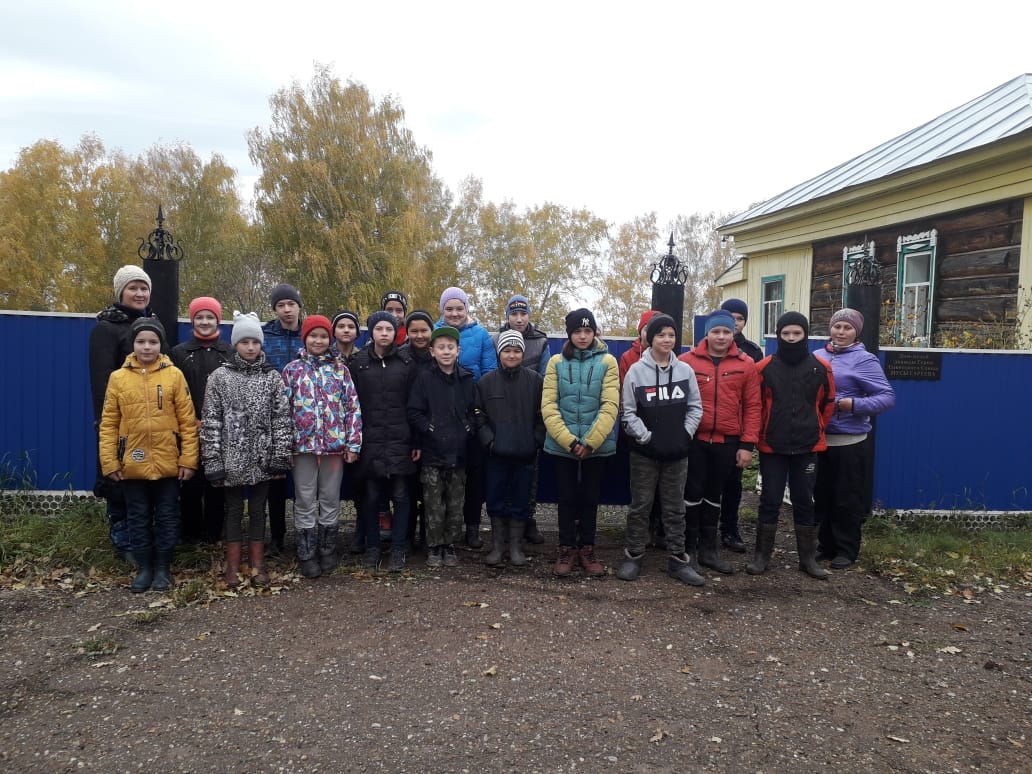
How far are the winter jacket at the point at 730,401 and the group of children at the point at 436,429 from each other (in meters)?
0.01

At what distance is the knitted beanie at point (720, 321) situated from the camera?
5.18 meters

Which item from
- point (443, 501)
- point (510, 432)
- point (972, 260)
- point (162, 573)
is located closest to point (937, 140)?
point (972, 260)

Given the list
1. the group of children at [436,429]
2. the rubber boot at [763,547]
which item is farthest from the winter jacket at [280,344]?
the rubber boot at [763,547]

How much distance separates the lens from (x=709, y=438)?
17.2 ft

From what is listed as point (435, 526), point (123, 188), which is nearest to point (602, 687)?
point (435, 526)

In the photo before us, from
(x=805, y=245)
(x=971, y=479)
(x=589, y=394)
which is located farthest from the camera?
(x=805, y=245)

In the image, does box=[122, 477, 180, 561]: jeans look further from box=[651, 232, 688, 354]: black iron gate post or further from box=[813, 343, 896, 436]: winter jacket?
box=[813, 343, 896, 436]: winter jacket

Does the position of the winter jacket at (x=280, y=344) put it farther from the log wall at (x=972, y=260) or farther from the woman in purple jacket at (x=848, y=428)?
the log wall at (x=972, y=260)

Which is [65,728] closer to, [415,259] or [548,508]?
[548,508]

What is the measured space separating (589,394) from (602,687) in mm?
2153

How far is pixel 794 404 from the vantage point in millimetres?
5250

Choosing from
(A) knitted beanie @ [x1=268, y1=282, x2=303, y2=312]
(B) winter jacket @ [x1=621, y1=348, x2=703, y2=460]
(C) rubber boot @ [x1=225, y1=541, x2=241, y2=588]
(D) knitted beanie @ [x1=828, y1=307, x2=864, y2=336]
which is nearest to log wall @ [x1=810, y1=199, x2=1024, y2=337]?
(D) knitted beanie @ [x1=828, y1=307, x2=864, y2=336]

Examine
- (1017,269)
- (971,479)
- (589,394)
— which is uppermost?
(1017,269)

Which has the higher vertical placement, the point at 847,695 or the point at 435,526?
the point at 435,526
